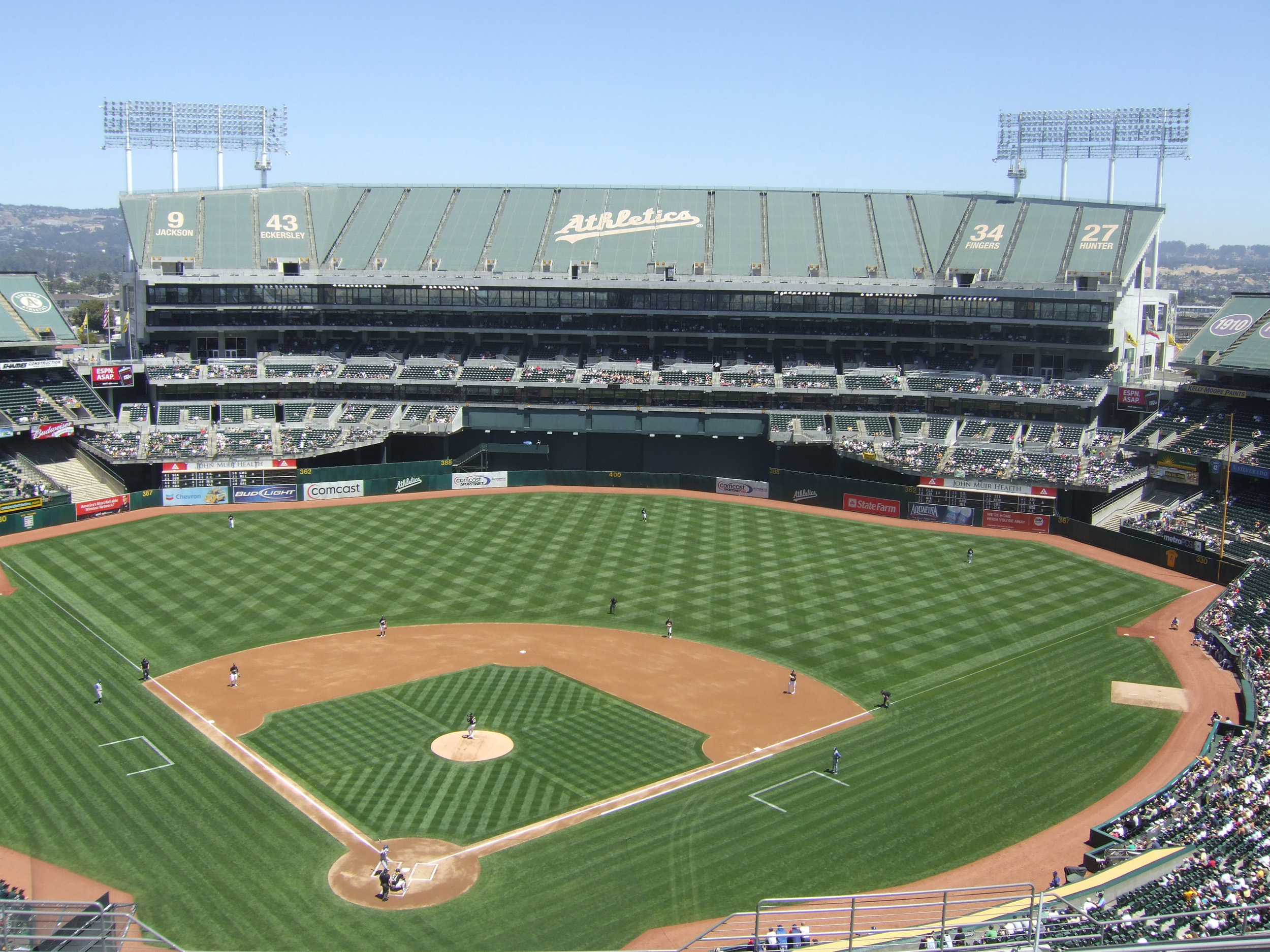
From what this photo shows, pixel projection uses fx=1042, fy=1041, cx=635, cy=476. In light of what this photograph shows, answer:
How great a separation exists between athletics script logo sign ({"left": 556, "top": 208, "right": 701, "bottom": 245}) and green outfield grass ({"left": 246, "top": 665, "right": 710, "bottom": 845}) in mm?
51567

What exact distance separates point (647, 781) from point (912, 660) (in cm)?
1620

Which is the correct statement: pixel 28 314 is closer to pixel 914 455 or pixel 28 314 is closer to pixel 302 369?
pixel 302 369

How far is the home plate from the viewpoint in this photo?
134 ft

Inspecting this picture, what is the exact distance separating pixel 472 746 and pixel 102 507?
3901cm

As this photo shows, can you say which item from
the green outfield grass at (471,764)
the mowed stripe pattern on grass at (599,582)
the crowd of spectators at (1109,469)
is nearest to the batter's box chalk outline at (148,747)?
the green outfield grass at (471,764)

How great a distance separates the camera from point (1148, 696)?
4184 cm

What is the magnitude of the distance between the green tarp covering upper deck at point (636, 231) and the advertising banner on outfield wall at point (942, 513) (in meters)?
23.1

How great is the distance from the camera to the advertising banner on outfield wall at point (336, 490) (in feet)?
229

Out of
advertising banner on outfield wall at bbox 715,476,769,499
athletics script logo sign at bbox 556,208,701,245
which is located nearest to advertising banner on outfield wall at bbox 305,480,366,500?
advertising banner on outfield wall at bbox 715,476,769,499

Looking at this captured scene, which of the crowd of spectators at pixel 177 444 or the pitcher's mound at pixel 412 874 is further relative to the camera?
the crowd of spectators at pixel 177 444

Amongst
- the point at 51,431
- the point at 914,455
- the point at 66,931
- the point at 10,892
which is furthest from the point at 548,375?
the point at 66,931

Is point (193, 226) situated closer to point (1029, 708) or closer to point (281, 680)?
point (281, 680)

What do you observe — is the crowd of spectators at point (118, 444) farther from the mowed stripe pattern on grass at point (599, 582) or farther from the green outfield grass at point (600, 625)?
the mowed stripe pattern on grass at point (599, 582)

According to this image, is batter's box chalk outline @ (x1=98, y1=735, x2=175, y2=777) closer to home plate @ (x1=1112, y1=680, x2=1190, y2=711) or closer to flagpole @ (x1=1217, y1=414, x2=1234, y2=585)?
home plate @ (x1=1112, y1=680, x2=1190, y2=711)
